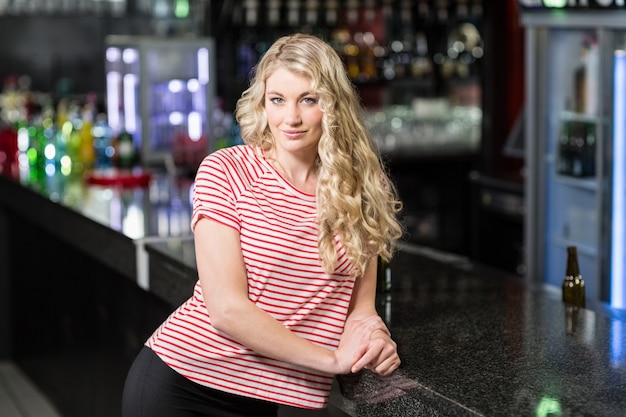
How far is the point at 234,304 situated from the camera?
2.24 meters

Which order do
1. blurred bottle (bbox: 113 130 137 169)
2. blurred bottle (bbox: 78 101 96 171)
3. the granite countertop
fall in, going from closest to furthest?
the granite countertop, blurred bottle (bbox: 78 101 96 171), blurred bottle (bbox: 113 130 137 169)

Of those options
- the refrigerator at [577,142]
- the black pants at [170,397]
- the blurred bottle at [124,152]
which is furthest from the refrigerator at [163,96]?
the black pants at [170,397]

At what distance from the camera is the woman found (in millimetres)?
2268

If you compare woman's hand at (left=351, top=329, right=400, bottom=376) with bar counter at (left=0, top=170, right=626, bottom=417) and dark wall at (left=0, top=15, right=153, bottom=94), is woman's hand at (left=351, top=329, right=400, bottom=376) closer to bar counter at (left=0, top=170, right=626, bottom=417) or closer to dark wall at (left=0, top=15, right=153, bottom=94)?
bar counter at (left=0, top=170, right=626, bottom=417)

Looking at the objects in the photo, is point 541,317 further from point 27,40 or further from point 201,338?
point 27,40

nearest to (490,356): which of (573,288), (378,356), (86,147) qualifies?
(378,356)

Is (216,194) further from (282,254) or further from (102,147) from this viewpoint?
(102,147)

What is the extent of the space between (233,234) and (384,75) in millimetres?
7923

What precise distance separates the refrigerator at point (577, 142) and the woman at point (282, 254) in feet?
10.8

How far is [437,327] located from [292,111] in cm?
81

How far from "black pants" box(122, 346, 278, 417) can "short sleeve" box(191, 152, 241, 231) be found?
36 centimetres

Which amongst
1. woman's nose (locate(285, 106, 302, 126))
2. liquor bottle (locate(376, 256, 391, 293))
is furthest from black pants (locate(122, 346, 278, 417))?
liquor bottle (locate(376, 256, 391, 293))

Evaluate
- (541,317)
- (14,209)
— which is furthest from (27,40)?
(541,317)

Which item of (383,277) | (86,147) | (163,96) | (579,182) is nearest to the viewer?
(383,277)
